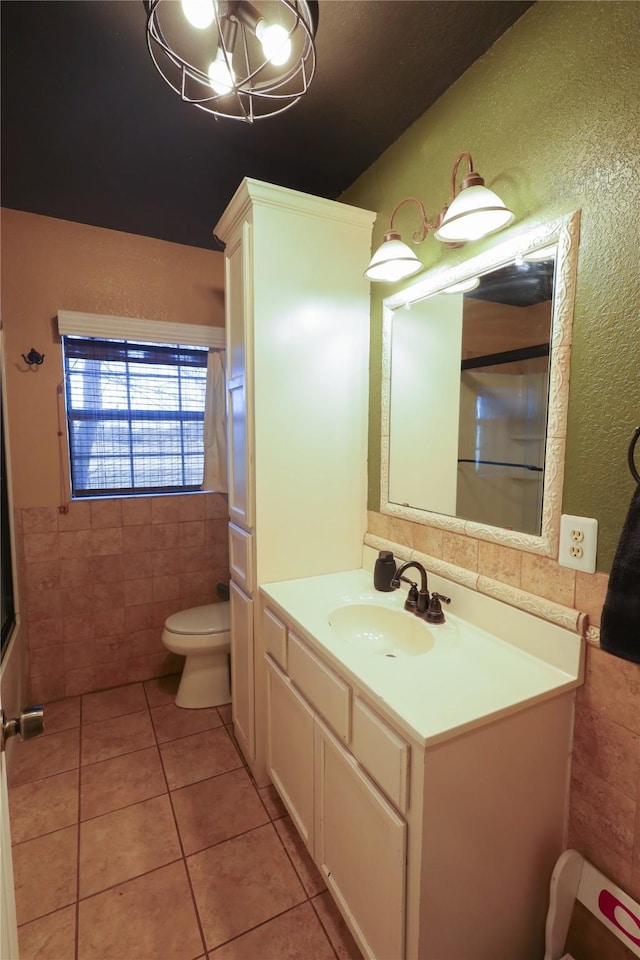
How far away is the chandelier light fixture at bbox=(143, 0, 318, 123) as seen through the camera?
95 centimetres

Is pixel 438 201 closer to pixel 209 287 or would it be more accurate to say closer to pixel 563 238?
pixel 563 238

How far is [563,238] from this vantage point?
1.09m

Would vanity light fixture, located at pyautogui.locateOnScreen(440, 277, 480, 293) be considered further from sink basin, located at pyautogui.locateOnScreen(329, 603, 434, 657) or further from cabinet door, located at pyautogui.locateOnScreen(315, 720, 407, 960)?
cabinet door, located at pyautogui.locateOnScreen(315, 720, 407, 960)

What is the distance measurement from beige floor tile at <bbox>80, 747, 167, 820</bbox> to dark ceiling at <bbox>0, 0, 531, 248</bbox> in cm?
256

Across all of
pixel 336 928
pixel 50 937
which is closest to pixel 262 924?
pixel 336 928

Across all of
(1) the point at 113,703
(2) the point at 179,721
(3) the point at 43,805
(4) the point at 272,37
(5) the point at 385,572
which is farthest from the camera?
(1) the point at 113,703

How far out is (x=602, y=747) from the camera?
106 centimetres

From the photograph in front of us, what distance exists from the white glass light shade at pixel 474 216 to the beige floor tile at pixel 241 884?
2081 mm

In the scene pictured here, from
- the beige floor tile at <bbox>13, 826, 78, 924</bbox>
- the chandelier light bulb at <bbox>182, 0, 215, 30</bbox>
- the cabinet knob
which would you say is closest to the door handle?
the cabinet knob

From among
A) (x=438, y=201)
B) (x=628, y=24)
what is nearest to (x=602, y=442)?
(x=628, y=24)

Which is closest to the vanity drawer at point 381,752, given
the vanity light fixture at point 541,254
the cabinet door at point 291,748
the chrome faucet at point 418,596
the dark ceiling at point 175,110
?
the cabinet door at point 291,748

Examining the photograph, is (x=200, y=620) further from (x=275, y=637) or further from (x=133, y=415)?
(x=133, y=415)

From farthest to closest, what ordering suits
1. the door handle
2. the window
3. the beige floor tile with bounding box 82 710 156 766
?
the window → the beige floor tile with bounding box 82 710 156 766 → the door handle

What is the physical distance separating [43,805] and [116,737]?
1.33 ft
